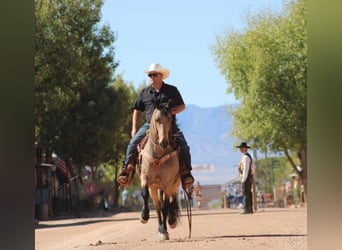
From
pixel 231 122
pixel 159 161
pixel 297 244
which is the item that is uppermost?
pixel 231 122

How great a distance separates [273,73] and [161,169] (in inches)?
1074

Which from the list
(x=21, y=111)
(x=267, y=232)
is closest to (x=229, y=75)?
(x=267, y=232)

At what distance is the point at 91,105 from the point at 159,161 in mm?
30040

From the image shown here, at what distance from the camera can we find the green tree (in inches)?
1686

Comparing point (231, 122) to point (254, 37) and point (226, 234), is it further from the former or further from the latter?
point (226, 234)

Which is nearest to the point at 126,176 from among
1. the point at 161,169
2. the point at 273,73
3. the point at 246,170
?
the point at 161,169

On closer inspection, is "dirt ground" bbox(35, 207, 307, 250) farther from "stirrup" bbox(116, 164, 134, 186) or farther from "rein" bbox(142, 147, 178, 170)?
"rein" bbox(142, 147, 178, 170)

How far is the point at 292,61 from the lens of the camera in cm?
4281

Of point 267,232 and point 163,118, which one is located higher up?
point 163,118

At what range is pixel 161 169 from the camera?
16594 mm

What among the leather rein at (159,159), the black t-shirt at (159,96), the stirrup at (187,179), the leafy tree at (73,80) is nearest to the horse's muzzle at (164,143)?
the leather rein at (159,159)

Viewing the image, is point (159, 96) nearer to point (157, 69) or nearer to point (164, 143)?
point (157, 69)

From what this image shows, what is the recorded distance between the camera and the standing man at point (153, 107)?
16595 millimetres

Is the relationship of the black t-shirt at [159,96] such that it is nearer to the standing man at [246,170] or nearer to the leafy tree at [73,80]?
the standing man at [246,170]
